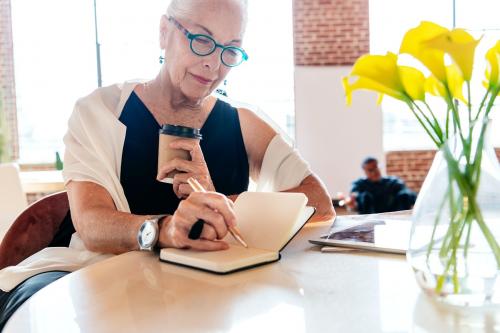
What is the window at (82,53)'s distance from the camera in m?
7.14

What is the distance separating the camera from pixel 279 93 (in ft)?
24.6

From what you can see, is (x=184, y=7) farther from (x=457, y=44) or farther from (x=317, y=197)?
(x=457, y=44)

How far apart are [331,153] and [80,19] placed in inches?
135

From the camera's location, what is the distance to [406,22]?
7.46 meters

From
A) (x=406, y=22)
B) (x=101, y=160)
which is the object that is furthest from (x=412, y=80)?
(x=406, y=22)

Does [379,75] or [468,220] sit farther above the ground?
[379,75]

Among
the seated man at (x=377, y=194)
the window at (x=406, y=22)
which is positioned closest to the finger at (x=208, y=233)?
the seated man at (x=377, y=194)

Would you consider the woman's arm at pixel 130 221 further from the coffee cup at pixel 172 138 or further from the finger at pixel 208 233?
the coffee cup at pixel 172 138

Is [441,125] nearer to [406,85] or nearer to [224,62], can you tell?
[406,85]

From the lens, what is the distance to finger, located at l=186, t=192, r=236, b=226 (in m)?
1.14

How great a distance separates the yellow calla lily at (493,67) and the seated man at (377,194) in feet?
14.7

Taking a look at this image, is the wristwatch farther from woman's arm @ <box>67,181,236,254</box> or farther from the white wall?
the white wall

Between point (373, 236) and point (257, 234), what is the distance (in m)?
0.25

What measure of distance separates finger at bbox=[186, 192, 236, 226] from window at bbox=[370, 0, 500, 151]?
645cm
